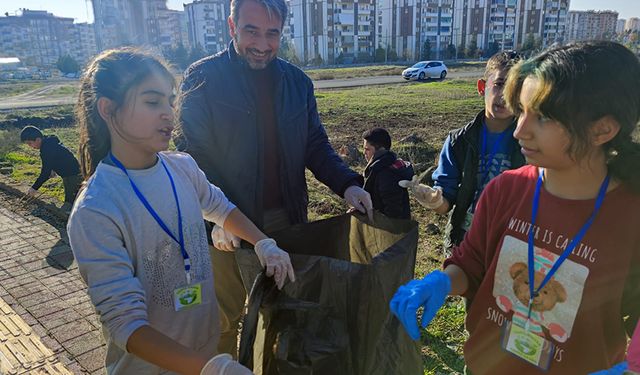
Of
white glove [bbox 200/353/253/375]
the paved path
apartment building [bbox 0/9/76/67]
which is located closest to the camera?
white glove [bbox 200/353/253/375]

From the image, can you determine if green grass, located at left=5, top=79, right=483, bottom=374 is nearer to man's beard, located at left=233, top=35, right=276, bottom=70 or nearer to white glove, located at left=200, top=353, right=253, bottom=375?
white glove, located at left=200, top=353, right=253, bottom=375

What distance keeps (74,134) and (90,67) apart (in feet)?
34.5

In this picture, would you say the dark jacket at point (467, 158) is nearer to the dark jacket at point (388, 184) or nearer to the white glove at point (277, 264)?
the dark jacket at point (388, 184)

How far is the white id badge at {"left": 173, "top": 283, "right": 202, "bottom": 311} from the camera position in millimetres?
1448

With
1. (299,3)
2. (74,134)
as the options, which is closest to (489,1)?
(299,3)

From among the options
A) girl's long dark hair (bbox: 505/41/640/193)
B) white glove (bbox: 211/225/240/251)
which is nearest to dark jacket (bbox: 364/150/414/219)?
white glove (bbox: 211/225/240/251)

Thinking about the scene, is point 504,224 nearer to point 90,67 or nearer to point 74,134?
point 90,67

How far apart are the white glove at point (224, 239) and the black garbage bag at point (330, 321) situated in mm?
422

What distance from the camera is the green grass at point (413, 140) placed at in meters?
2.74

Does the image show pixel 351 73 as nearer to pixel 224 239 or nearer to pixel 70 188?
pixel 70 188

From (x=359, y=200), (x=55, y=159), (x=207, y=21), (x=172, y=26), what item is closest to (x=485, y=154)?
(x=359, y=200)

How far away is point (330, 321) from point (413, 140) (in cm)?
585

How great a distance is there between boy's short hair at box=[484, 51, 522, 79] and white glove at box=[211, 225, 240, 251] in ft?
4.45

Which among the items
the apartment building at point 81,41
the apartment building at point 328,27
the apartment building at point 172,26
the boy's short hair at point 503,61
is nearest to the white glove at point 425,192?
the boy's short hair at point 503,61
